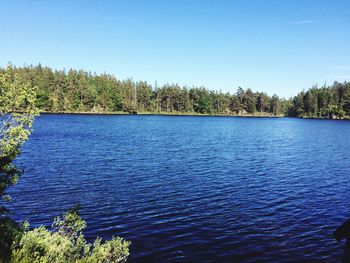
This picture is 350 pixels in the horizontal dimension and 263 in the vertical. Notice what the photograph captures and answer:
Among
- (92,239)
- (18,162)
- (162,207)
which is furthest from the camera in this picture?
(18,162)

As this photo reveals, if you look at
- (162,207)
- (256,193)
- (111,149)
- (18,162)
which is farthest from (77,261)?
(111,149)

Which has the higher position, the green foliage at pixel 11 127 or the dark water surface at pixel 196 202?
the green foliage at pixel 11 127

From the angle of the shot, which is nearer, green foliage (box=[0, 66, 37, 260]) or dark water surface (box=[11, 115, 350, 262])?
green foliage (box=[0, 66, 37, 260])

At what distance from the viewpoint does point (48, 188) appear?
115ft

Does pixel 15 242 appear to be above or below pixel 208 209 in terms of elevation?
above

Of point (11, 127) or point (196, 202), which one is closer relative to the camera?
point (11, 127)

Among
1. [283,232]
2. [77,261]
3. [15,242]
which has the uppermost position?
[15,242]

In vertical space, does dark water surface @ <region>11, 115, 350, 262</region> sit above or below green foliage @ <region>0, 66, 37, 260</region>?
below

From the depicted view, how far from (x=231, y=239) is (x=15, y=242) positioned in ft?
49.4

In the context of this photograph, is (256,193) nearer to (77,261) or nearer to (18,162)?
(77,261)

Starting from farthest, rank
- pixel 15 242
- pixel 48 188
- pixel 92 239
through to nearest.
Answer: pixel 48 188
pixel 92 239
pixel 15 242

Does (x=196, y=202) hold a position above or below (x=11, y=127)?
below

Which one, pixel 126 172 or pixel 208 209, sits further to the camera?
pixel 126 172

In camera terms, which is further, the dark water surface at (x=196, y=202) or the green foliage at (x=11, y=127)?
the dark water surface at (x=196, y=202)
